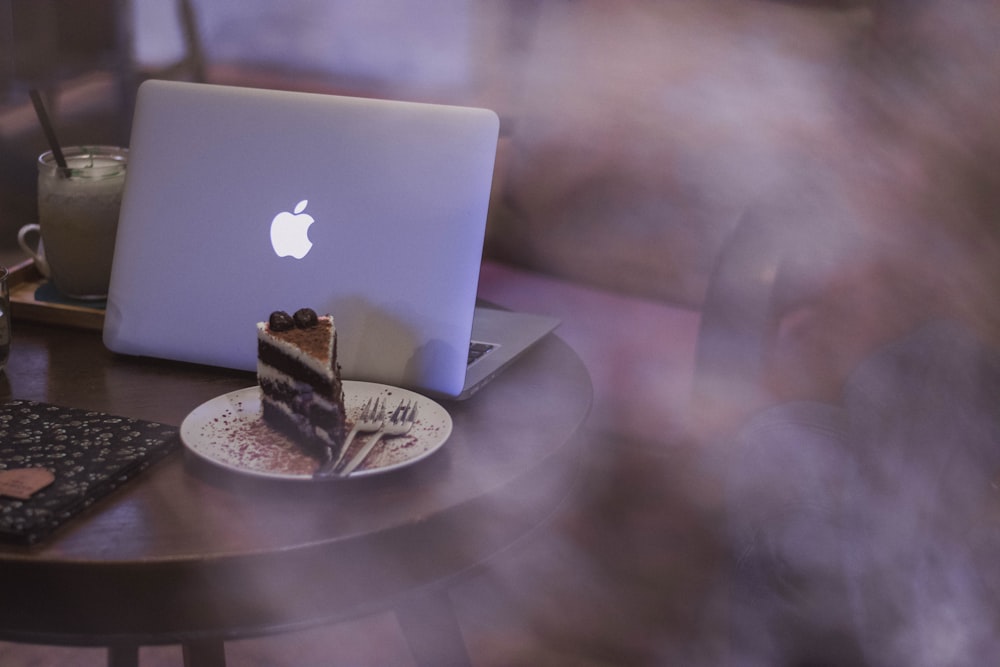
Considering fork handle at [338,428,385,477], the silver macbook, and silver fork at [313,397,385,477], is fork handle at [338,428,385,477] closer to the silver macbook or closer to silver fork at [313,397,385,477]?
silver fork at [313,397,385,477]

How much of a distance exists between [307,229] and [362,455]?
10.4 inches

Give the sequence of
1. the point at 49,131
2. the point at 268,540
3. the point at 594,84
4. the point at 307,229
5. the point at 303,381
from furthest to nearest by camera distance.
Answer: the point at 594,84 < the point at 49,131 < the point at 307,229 < the point at 303,381 < the point at 268,540

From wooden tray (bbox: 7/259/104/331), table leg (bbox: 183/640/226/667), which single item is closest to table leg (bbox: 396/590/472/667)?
table leg (bbox: 183/640/226/667)

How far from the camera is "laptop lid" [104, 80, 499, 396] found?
0.82 meters

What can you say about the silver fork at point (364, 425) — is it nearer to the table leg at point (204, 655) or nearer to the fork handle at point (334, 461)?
the fork handle at point (334, 461)

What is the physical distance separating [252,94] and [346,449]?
1.26ft

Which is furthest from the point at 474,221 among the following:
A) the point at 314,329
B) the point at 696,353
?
the point at 696,353

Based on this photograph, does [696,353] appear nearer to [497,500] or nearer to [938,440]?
[938,440]

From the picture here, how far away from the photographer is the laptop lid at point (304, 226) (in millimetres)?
824

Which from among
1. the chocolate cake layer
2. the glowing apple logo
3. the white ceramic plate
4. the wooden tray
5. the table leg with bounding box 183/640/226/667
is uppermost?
the glowing apple logo

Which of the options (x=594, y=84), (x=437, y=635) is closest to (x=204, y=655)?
(x=437, y=635)

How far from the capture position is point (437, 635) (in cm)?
92

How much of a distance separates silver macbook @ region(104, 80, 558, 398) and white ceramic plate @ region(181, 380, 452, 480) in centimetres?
6

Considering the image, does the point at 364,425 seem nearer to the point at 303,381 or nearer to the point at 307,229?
the point at 303,381
